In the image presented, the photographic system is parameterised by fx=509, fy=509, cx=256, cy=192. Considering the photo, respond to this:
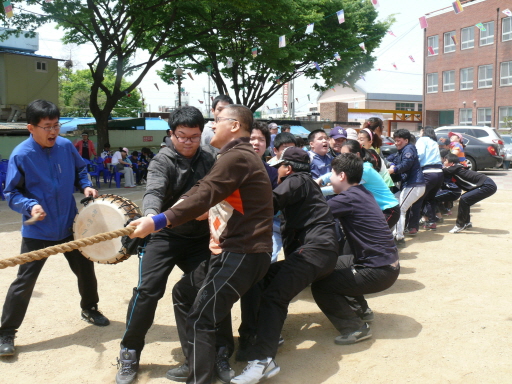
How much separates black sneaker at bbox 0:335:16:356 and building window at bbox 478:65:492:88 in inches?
1649

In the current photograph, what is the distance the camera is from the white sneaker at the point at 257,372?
3.27 m

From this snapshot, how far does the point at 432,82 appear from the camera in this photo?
44969 mm

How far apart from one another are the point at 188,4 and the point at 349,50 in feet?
34.7

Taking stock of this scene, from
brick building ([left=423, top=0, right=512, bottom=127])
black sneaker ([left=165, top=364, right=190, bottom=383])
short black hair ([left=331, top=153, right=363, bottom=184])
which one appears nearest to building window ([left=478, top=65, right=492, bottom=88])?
A: brick building ([left=423, top=0, right=512, bottom=127])

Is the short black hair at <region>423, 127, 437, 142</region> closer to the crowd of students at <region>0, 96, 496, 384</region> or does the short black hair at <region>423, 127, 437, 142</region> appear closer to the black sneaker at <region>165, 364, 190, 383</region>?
the crowd of students at <region>0, 96, 496, 384</region>

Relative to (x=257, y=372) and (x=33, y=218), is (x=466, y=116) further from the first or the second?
(x=33, y=218)

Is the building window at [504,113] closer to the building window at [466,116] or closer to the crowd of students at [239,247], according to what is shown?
the building window at [466,116]

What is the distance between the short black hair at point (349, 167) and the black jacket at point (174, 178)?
1292 mm

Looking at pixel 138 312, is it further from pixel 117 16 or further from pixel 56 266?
pixel 117 16

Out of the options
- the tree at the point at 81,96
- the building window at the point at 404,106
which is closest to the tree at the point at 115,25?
the tree at the point at 81,96

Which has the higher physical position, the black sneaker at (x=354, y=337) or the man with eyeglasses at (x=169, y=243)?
the man with eyeglasses at (x=169, y=243)

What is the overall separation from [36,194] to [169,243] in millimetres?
1225

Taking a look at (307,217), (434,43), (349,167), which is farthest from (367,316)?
(434,43)

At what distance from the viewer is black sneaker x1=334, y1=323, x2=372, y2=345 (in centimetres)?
400
